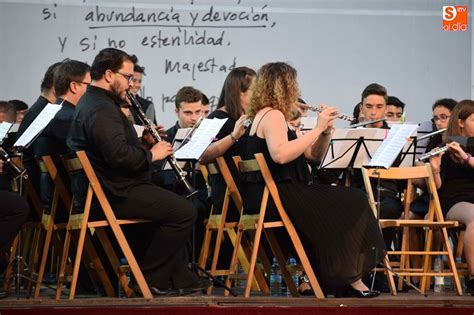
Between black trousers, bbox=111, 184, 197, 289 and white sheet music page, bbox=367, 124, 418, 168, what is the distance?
1.25m

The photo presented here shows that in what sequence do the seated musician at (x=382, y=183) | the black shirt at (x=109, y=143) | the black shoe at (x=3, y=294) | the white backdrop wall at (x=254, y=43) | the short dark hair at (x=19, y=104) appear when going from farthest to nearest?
the white backdrop wall at (x=254, y=43), the short dark hair at (x=19, y=104), the seated musician at (x=382, y=183), the black shoe at (x=3, y=294), the black shirt at (x=109, y=143)

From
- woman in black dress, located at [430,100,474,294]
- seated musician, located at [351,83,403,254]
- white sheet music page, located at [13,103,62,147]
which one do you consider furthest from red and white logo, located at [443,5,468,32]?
white sheet music page, located at [13,103,62,147]

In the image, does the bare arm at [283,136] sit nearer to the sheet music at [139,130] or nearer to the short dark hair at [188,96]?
the sheet music at [139,130]

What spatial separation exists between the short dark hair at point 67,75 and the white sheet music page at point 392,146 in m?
1.76

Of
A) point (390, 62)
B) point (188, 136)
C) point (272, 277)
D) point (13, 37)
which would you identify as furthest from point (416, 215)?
point (13, 37)

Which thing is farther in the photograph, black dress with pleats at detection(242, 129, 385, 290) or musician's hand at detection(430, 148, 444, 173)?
musician's hand at detection(430, 148, 444, 173)

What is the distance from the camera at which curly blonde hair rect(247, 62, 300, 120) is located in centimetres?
597

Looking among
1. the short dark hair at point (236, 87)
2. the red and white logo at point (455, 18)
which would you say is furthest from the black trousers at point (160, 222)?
the red and white logo at point (455, 18)

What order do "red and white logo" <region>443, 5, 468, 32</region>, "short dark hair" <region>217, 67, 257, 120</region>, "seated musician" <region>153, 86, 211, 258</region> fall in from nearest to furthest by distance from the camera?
1. "short dark hair" <region>217, 67, 257, 120</region>
2. "seated musician" <region>153, 86, 211, 258</region>
3. "red and white logo" <region>443, 5, 468, 32</region>

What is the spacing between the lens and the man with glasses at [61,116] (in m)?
6.29

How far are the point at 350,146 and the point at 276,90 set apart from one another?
79 centimetres

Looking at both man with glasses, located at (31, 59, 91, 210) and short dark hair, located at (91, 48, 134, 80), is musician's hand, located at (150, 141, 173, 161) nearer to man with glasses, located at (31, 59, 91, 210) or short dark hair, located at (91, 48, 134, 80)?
short dark hair, located at (91, 48, 134, 80)

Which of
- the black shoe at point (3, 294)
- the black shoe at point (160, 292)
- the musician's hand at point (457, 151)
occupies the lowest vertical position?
the black shoe at point (3, 294)

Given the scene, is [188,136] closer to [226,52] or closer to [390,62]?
[226,52]
